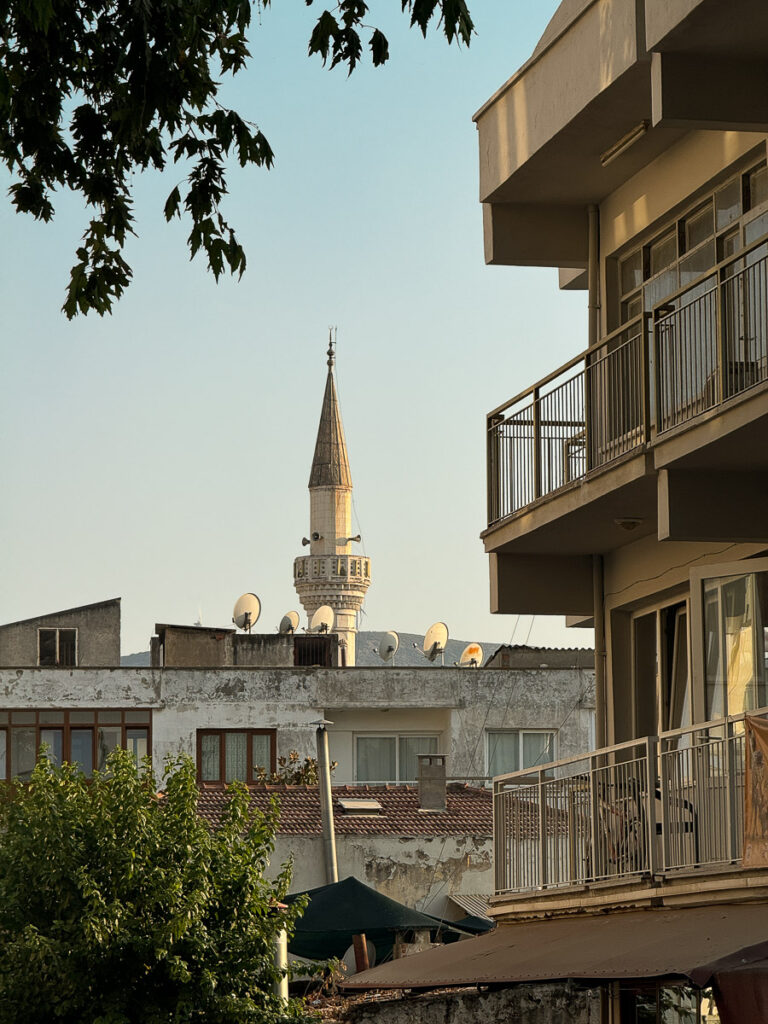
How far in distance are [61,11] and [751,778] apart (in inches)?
313

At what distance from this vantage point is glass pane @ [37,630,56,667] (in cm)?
5853

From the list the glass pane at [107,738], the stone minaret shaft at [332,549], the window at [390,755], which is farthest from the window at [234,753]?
the stone minaret shaft at [332,549]

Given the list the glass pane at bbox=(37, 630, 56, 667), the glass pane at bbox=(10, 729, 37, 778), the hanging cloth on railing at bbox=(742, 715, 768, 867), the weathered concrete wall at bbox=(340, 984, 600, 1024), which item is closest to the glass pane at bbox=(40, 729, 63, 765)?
the glass pane at bbox=(10, 729, 37, 778)

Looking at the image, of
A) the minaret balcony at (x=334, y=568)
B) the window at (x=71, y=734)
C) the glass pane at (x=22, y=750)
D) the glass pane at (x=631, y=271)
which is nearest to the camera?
the glass pane at (x=631, y=271)

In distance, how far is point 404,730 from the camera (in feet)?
168

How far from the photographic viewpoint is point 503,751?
A: 50.8 metres

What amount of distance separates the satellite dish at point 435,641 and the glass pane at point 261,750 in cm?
1312

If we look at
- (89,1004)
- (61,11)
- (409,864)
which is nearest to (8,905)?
(89,1004)

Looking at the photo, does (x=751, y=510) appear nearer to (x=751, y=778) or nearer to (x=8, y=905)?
(x=751, y=778)

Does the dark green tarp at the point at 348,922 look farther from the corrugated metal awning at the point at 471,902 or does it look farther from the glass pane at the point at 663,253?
the glass pane at the point at 663,253

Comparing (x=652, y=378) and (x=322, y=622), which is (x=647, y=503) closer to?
(x=652, y=378)

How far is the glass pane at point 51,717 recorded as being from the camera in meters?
48.6

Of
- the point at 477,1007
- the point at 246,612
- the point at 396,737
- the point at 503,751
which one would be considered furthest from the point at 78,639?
the point at 477,1007

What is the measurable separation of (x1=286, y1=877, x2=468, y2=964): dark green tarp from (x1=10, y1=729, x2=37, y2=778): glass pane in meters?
21.8
